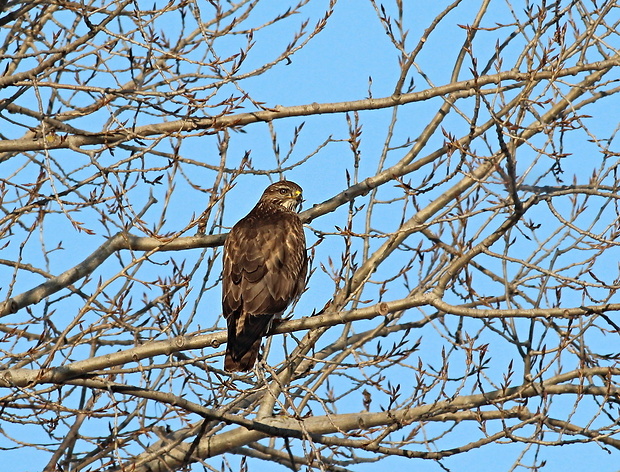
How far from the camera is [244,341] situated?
6766 millimetres

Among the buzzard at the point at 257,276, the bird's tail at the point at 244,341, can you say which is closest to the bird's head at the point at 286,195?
the buzzard at the point at 257,276

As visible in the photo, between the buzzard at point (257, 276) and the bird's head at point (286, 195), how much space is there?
1.61 feet

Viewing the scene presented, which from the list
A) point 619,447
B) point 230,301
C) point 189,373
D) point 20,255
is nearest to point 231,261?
point 230,301

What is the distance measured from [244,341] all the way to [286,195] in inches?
95.0

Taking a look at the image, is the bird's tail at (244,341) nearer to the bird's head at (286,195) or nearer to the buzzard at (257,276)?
the buzzard at (257,276)

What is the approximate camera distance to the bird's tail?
6.64 metres

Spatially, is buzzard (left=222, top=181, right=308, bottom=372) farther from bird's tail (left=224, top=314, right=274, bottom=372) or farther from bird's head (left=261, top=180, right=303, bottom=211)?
bird's head (left=261, top=180, right=303, bottom=211)

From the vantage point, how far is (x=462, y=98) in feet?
26.1

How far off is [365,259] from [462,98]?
5.56 ft

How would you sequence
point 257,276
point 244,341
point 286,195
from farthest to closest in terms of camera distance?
1. point 286,195
2. point 257,276
3. point 244,341

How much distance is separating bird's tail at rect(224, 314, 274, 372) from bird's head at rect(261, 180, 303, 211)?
1.96 meters

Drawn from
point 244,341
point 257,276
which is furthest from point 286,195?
point 244,341

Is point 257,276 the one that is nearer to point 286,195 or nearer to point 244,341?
point 244,341

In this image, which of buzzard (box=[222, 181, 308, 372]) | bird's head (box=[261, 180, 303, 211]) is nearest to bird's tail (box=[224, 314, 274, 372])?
buzzard (box=[222, 181, 308, 372])
